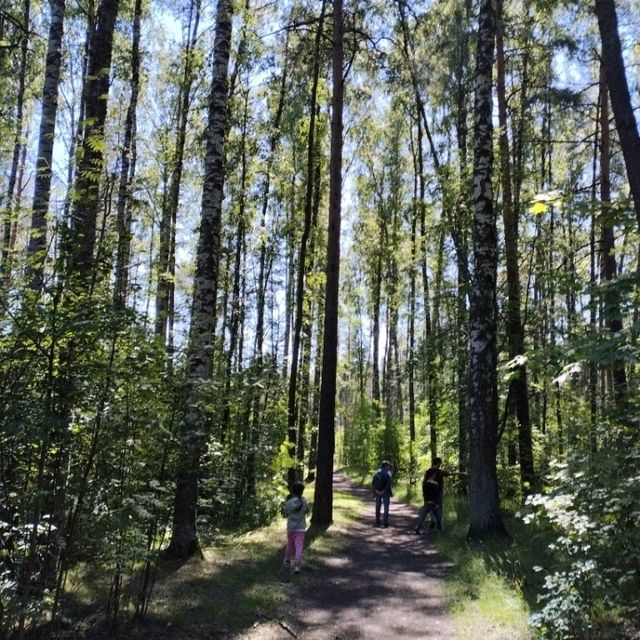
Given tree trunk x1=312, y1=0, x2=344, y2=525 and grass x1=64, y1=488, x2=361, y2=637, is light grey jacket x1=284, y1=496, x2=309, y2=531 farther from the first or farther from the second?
tree trunk x1=312, y1=0, x2=344, y2=525

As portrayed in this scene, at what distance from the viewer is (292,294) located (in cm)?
2573

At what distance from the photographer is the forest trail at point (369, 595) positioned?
21.2 feet

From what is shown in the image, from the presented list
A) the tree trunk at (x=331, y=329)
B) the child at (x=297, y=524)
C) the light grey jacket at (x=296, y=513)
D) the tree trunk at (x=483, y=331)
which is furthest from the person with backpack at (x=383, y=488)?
the light grey jacket at (x=296, y=513)

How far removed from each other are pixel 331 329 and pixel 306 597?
6212mm

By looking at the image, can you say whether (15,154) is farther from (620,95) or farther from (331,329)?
(620,95)

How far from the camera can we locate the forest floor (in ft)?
20.2

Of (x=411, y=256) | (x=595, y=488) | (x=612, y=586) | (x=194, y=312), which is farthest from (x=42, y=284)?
(x=411, y=256)

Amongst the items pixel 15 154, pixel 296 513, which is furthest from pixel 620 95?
pixel 15 154

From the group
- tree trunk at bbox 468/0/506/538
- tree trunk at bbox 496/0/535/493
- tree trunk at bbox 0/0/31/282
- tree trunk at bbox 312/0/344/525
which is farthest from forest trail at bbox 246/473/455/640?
tree trunk at bbox 0/0/31/282

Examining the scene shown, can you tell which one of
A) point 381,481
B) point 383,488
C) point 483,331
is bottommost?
point 383,488

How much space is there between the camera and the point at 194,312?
9039 millimetres

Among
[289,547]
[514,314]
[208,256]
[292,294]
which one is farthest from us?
[292,294]

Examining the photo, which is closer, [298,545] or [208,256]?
[298,545]

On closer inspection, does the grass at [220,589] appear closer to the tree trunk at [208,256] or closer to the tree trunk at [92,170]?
the tree trunk at [208,256]
